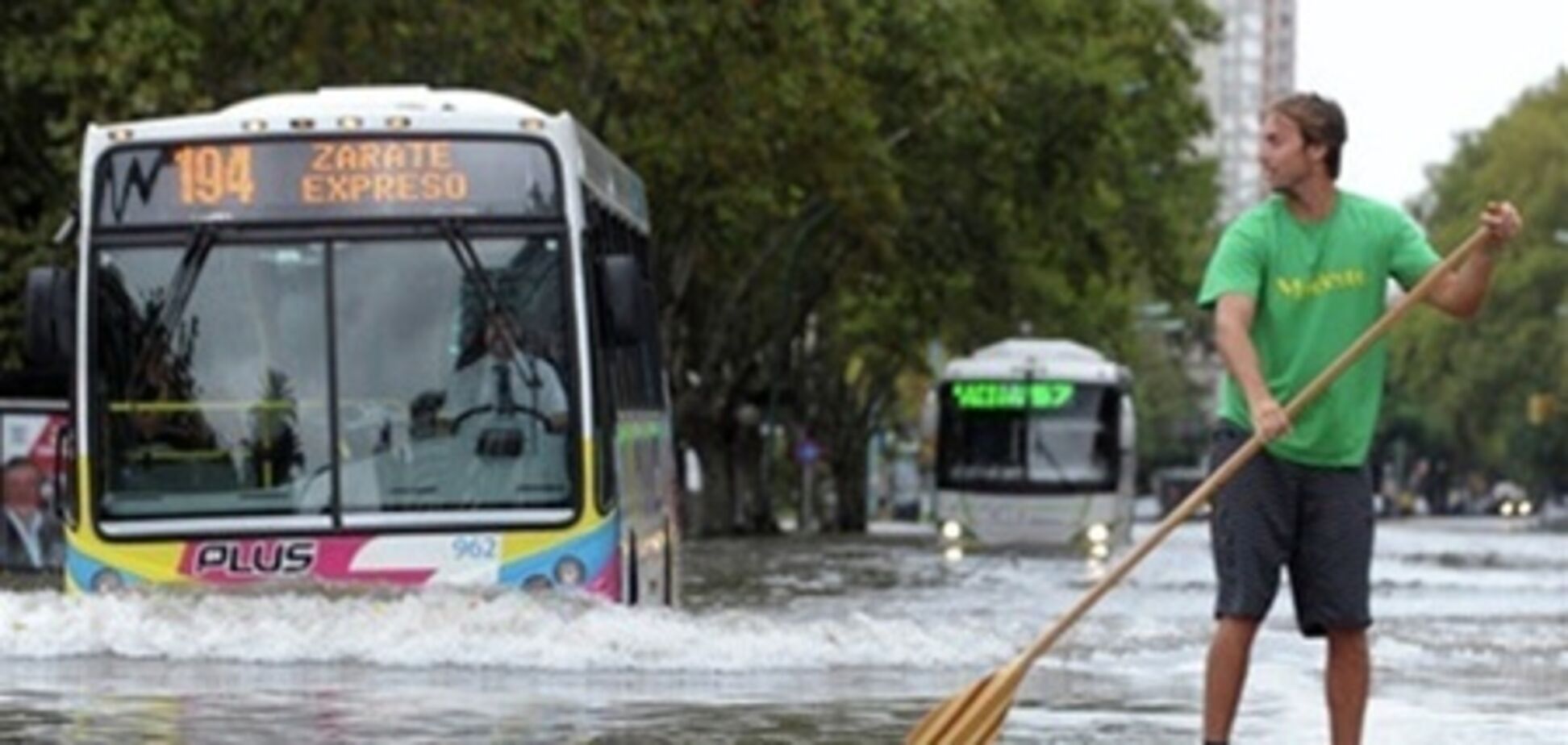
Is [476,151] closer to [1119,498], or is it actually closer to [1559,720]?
[1559,720]

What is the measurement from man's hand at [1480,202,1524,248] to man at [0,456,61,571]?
25352 mm

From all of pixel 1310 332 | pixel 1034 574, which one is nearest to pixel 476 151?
pixel 1310 332

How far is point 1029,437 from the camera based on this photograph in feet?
188

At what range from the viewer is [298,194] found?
67.5 feet

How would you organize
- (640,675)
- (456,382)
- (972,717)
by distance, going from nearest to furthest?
(972,717) → (640,675) → (456,382)

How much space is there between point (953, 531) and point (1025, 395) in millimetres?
2285

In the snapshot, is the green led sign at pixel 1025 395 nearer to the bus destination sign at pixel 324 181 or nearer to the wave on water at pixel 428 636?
the bus destination sign at pixel 324 181

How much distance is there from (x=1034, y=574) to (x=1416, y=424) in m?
149

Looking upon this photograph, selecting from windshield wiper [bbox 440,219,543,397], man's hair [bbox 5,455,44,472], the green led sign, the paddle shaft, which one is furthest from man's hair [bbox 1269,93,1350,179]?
the green led sign

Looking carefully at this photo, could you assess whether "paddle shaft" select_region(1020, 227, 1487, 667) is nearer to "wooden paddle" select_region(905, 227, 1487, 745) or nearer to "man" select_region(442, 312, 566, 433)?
"wooden paddle" select_region(905, 227, 1487, 745)

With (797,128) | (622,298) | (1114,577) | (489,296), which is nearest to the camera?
(1114,577)

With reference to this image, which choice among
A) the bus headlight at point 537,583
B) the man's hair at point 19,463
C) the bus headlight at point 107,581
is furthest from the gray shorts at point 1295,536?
the man's hair at point 19,463

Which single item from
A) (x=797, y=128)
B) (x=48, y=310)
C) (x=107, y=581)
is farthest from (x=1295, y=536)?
(x=797, y=128)

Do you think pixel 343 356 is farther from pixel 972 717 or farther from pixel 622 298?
pixel 972 717
